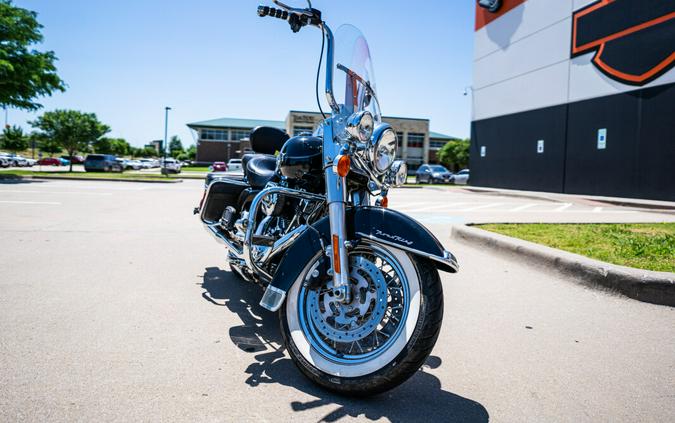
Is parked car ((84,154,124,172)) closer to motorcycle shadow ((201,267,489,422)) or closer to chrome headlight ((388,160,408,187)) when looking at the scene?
motorcycle shadow ((201,267,489,422))

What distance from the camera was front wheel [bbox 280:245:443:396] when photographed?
2.22m

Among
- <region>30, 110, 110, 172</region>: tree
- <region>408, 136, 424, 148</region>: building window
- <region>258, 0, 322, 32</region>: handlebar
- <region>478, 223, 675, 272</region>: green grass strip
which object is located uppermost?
<region>408, 136, 424, 148</region>: building window

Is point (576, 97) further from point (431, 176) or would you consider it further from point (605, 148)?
point (431, 176)

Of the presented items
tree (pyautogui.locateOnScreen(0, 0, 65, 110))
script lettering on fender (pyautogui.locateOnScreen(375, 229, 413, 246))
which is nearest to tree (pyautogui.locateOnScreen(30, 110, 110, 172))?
tree (pyautogui.locateOnScreen(0, 0, 65, 110))

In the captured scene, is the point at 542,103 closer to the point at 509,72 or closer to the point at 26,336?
the point at 509,72

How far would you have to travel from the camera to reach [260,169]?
4121mm

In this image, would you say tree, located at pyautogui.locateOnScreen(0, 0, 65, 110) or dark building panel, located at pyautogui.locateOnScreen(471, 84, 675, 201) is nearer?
dark building panel, located at pyautogui.locateOnScreen(471, 84, 675, 201)

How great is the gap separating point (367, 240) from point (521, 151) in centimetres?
2426

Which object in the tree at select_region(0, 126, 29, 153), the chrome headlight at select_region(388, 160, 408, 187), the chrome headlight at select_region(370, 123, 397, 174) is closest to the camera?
the chrome headlight at select_region(370, 123, 397, 174)

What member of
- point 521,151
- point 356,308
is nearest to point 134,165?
point 521,151

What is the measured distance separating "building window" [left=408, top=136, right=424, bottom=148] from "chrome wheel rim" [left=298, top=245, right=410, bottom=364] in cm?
7205

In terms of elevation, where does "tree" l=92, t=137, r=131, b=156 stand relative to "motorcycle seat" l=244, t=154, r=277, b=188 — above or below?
above

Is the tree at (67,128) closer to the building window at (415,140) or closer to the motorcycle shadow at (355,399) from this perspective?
the building window at (415,140)

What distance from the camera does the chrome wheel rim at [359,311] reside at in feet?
7.99
